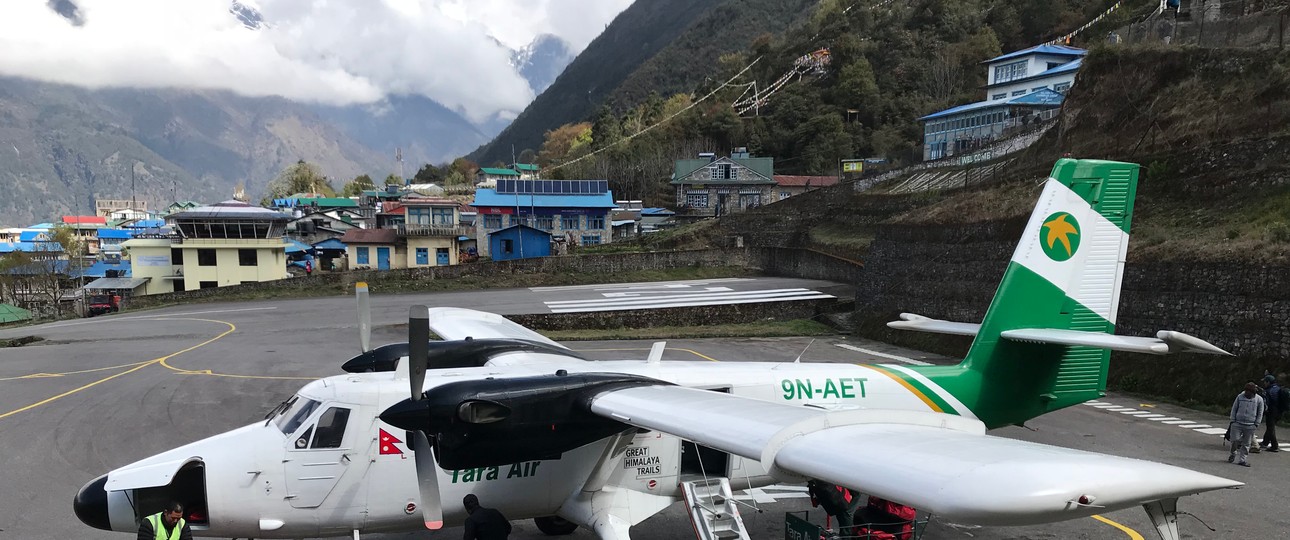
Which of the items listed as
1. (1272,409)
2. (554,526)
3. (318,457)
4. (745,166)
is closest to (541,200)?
(745,166)

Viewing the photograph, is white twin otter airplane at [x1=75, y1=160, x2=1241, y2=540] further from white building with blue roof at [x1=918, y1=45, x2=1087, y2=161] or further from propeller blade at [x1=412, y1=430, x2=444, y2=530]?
white building with blue roof at [x1=918, y1=45, x2=1087, y2=161]

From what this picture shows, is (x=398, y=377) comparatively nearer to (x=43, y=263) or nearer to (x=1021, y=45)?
(x=43, y=263)

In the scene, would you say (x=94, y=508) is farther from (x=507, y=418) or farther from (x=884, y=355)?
(x=884, y=355)

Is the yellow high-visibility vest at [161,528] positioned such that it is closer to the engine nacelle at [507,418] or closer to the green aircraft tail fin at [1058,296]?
the engine nacelle at [507,418]

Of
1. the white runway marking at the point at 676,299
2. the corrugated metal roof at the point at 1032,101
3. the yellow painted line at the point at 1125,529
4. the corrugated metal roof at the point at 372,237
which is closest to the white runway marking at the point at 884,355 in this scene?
the white runway marking at the point at 676,299

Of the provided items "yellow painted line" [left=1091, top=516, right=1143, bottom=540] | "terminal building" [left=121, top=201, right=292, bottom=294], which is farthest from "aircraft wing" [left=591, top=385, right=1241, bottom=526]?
"terminal building" [left=121, top=201, right=292, bottom=294]
